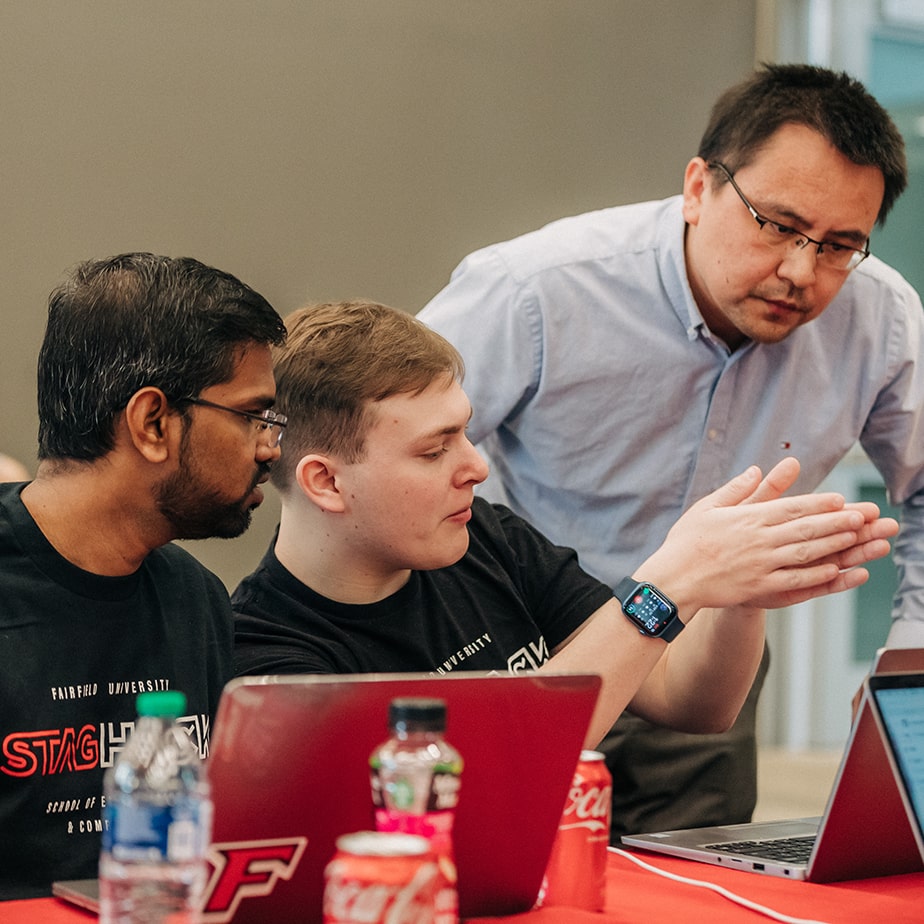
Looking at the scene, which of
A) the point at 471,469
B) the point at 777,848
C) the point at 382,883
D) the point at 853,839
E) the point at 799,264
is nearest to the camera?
the point at 382,883

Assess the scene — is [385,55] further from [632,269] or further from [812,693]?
[812,693]

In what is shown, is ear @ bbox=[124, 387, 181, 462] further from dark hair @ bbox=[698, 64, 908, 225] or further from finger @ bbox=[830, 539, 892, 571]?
dark hair @ bbox=[698, 64, 908, 225]

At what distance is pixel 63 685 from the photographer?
1395mm

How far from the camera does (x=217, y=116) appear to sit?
3459 millimetres

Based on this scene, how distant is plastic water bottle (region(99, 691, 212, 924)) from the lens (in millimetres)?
870

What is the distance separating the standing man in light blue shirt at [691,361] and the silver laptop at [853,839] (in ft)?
2.40

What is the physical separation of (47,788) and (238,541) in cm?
221

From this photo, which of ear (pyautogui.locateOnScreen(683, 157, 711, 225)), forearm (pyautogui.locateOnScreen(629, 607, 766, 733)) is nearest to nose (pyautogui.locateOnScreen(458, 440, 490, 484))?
forearm (pyautogui.locateOnScreen(629, 607, 766, 733))

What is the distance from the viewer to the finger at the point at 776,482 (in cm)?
155

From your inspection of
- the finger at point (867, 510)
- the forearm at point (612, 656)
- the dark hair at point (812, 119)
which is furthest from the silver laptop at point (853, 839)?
the dark hair at point (812, 119)

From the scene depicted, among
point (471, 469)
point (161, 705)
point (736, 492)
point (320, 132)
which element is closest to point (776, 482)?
point (736, 492)

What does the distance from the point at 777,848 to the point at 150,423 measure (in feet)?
2.70

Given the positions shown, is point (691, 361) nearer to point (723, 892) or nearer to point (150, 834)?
point (723, 892)

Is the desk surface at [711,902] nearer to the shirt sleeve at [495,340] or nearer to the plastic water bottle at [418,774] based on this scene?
the plastic water bottle at [418,774]
